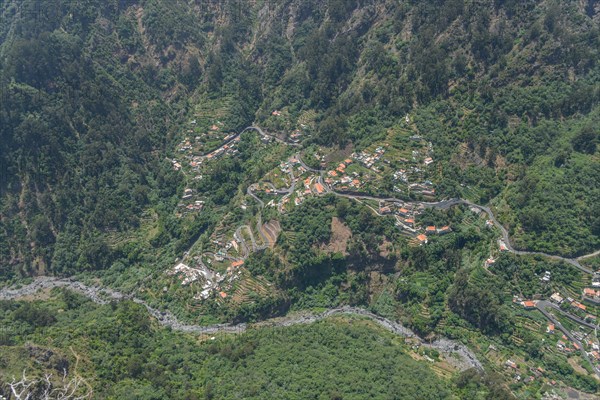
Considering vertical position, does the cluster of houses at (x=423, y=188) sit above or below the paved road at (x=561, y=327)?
above

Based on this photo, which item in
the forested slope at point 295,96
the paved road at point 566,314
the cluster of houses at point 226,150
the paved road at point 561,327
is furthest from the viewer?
the cluster of houses at point 226,150

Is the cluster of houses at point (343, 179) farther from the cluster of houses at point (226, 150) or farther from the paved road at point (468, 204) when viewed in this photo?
the cluster of houses at point (226, 150)

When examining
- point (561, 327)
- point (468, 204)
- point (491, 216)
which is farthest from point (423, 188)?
point (561, 327)

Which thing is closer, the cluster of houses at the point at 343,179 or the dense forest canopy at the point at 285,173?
the dense forest canopy at the point at 285,173

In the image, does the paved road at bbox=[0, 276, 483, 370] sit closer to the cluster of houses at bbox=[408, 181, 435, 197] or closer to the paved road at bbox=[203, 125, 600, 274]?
the paved road at bbox=[203, 125, 600, 274]

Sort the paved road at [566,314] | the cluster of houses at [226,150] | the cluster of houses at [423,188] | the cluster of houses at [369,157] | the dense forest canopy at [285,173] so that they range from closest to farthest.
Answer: the paved road at [566,314]
the dense forest canopy at [285,173]
the cluster of houses at [423,188]
the cluster of houses at [369,157]
the cluster of houses at [226,150]

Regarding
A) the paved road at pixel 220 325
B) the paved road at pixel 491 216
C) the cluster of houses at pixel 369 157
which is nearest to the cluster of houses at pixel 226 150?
the paved road at pixel 491 216

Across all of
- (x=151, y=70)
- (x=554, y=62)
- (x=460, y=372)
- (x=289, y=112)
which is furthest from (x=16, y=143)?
(x=554, y=62)

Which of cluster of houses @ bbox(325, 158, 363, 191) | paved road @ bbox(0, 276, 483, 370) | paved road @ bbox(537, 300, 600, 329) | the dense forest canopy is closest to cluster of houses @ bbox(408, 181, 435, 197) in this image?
the dense forest canopy
